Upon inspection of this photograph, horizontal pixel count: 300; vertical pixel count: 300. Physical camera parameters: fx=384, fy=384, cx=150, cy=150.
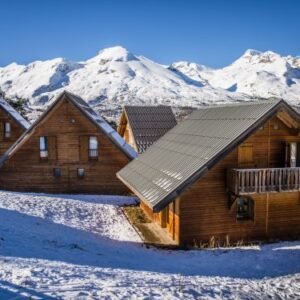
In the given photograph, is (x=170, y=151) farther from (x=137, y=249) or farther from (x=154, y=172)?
(x=137, y=249)

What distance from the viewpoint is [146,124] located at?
37375mm

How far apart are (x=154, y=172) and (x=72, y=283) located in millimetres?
10997

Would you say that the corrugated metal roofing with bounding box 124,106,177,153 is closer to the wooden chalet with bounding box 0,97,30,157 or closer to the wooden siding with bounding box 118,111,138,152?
the wooden siding with bounding box 118,111,138,152

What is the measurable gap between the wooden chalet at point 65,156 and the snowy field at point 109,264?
562 centimetres

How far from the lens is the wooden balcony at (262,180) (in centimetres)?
1756

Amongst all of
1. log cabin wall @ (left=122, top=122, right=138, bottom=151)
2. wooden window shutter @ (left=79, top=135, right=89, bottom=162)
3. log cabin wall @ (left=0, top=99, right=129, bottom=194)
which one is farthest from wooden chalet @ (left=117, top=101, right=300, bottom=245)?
log cabin wall @ (left=122, top=122, right=138, bottom=151)

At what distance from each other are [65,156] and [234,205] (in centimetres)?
1478

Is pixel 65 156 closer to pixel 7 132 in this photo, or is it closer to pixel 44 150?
pixel 44 150

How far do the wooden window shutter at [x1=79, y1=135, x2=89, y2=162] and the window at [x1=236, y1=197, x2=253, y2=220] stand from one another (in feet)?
44.2

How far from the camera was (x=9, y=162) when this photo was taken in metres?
28.7

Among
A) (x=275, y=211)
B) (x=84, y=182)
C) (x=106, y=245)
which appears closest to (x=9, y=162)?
(x=84, y=182)

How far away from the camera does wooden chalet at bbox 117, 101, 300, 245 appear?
698 inches

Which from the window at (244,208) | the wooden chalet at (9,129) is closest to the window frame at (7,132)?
the wooden chalet at (9,129)

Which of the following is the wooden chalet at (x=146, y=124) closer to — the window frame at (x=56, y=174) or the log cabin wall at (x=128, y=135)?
the log cabin wall at (x=128, y=135)
